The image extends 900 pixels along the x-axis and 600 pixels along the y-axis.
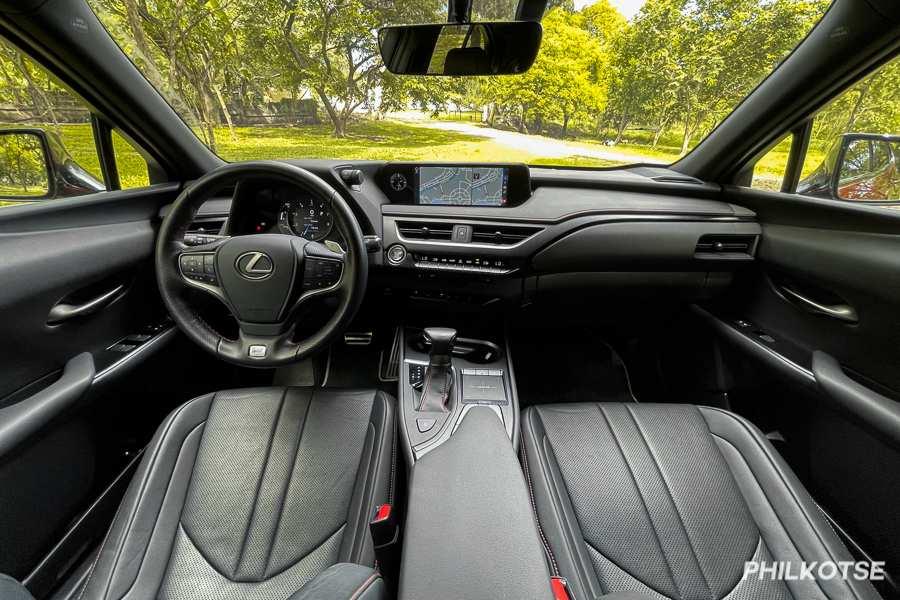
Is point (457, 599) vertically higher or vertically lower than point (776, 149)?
lower

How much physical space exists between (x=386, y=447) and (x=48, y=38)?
72.5 inches

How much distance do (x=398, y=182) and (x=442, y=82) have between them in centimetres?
59

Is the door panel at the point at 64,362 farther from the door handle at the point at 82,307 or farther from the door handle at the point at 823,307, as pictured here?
the door handle at the point at 823,307

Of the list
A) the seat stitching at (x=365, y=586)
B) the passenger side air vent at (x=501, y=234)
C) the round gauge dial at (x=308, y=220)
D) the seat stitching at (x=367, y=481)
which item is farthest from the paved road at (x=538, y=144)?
the seat stitching at (x=365, y=586)

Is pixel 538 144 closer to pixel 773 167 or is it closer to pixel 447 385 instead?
pixel 773 167

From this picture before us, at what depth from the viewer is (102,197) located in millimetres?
1718

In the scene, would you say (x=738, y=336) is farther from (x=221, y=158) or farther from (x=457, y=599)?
(x=221, y=158)

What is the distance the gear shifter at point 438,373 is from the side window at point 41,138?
1.62 metres

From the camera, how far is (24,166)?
1.65 m

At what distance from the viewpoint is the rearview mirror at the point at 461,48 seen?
1.70 metres

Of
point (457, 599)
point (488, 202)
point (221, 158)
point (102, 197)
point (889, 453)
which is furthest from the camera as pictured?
point (221, 158)

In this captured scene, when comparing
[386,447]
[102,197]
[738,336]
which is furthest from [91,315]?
[738,336]

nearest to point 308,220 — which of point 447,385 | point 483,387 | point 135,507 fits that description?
point 447,385

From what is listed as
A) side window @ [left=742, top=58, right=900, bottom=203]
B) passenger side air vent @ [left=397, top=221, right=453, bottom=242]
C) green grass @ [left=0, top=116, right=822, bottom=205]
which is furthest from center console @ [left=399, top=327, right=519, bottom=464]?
side window @ [left=742, top=58, right=900, bottom=203]
